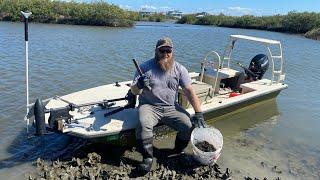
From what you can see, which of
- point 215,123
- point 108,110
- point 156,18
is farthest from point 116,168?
point 156,18

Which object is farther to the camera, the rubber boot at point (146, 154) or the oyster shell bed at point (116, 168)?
the rubber boot at point (146, 154)

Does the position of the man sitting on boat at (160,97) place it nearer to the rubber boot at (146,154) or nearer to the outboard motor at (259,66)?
the rubber boot at (146,154)

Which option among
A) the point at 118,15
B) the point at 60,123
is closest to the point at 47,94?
the point at 60,123

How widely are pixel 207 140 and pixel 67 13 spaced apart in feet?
162

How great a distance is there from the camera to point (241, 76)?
12227 millimetres

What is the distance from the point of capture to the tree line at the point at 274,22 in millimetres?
57938

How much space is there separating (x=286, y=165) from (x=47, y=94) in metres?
7.07

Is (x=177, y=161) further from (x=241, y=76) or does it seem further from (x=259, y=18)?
(x=259, y=18)

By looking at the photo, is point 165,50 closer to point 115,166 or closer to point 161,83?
point 161,83

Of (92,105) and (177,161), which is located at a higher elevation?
(92,105)

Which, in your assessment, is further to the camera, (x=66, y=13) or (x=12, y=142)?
(x=66, y=13)

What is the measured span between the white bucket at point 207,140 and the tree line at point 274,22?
45.4 m

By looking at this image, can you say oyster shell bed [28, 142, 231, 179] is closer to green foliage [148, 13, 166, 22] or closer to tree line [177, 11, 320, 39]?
tree line [177, 11, 320, 39]

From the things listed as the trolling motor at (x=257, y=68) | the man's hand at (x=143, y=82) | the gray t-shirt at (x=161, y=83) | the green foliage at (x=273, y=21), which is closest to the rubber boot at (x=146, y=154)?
the gray t-shirt at (x=161, y=83)
